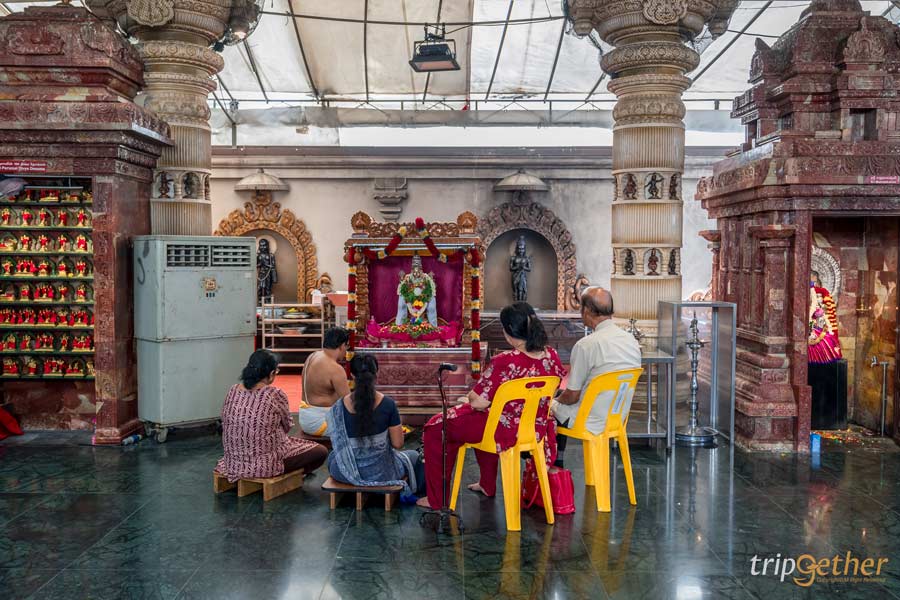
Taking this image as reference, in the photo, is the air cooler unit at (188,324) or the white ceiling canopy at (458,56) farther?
the white ceiling canopy at (458,56)

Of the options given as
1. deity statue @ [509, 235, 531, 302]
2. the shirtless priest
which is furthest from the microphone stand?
deity statue @ [509, 235, 531, 302]

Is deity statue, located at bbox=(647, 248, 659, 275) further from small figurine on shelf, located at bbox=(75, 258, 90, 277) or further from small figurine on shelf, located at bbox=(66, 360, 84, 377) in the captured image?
small figurine on shelf, located at bbox=(66, 360, 84, 377)

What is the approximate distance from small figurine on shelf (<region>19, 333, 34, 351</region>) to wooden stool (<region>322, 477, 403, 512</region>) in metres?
4.25

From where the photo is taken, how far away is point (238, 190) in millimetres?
14234

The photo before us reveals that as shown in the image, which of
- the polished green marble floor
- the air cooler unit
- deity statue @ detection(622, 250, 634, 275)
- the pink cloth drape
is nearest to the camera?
the polished green marble floor

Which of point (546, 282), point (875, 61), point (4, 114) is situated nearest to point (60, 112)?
point (4, 114)

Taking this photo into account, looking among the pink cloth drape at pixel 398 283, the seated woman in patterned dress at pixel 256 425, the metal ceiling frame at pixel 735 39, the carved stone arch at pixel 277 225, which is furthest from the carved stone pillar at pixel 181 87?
the metal ceiling frame at pixel 735 39

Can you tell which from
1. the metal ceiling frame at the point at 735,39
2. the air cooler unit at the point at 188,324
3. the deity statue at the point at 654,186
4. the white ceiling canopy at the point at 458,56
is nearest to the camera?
the air cooler unit at the point at 188,324

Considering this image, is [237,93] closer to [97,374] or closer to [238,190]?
[238,190]

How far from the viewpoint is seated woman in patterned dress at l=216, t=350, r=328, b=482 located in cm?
563

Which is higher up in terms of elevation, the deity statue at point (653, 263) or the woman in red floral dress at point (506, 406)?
the deity statue at point (653, 263)

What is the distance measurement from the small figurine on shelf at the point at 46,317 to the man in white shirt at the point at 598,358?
543cm

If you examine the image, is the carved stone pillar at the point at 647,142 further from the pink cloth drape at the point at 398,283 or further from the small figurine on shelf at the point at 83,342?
the small figurine on shelf at the point at 83,342

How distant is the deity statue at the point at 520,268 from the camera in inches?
564
